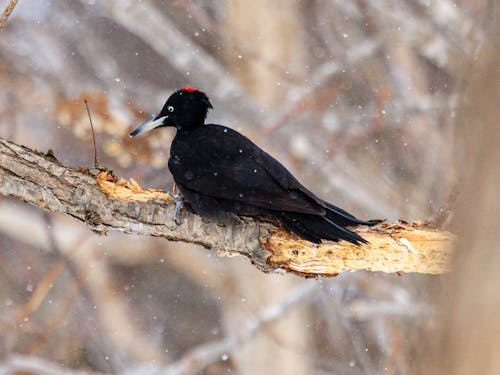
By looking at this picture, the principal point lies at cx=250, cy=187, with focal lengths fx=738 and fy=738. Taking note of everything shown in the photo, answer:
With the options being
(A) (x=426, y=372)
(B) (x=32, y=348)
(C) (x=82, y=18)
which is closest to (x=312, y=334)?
(B) (x=32, y=348)

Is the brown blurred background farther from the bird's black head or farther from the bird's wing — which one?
the bird's wing

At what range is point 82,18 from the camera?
6.98 metres

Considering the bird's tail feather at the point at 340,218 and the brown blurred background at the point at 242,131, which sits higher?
the brown blurred background at the point at 242,131

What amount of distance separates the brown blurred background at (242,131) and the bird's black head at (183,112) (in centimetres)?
181

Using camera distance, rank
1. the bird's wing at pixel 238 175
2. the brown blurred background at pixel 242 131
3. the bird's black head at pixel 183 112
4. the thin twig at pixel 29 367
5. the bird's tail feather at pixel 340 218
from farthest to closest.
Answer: the brown blurred background at pixel 242 131, the thin twig at pixel 29 367, the bird's black head at pixel 183 112, the bird's tail feather at pixel 340 218, the bird's wing at pixel 238 175

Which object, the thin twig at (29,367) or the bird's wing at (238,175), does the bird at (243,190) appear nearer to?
the bird's wing at (238,175)

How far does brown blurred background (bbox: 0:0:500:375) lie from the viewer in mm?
6336

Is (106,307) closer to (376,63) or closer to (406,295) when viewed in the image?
(406,295)

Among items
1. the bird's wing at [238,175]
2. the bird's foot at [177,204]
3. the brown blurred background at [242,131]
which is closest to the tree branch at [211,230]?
the bird's foot at [177,204]

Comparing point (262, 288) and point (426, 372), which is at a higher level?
point (262, 288)

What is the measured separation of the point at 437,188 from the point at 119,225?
4.00 m

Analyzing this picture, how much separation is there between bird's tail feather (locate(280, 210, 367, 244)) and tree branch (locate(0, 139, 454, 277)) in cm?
7

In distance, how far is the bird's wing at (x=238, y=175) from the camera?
330 centimetres

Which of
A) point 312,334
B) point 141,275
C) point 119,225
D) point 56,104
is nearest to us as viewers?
point 119,225
